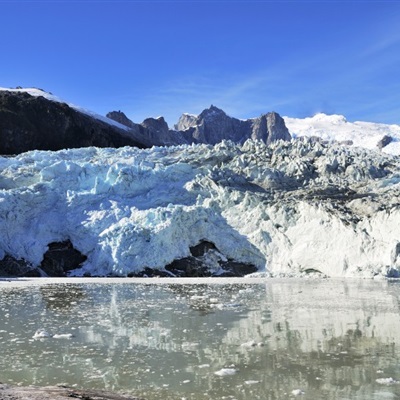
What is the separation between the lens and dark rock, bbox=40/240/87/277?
23594 mm

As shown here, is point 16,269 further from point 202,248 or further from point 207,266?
point 207,266

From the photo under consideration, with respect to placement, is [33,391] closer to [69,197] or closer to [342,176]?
[69,197]

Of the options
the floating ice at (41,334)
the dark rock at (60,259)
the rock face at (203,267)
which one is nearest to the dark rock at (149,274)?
the rock face at (203,267)

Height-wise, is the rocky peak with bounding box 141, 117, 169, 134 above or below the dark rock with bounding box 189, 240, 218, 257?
above

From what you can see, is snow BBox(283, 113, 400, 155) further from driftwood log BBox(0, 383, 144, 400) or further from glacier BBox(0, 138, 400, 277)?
driftwood log BBox(0, 383, 144, 400)

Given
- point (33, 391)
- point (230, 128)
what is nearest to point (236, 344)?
point (33, 391)

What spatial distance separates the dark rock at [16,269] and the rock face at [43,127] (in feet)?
104

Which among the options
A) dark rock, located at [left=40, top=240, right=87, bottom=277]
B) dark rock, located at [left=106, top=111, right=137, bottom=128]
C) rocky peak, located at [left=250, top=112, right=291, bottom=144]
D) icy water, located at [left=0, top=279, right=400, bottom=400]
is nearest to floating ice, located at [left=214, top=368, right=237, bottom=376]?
icy water, located at [left=0, top=279, right=400, bottom=400]

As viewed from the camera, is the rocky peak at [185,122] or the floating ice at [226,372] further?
the rocky peak at [185,122]

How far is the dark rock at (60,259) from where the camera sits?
2359cm

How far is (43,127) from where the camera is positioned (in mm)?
55156

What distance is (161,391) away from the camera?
19.0ft

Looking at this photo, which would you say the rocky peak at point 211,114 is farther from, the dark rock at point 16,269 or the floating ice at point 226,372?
the floating ice at point 226,372

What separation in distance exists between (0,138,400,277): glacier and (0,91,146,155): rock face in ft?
81.1
